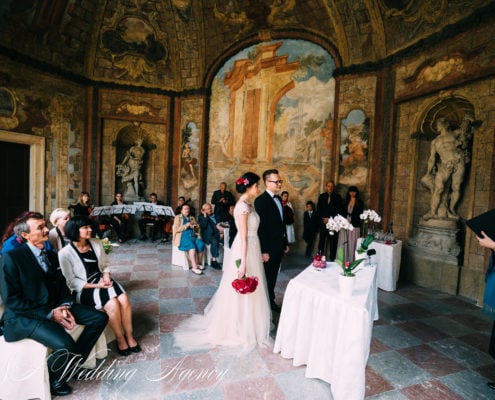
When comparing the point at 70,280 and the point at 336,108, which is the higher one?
the point at 336,108

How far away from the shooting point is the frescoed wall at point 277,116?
28.4 ft

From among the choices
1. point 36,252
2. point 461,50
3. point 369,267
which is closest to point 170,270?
point 36,252

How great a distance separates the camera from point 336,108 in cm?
822

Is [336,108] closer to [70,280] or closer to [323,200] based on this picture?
[323,200]

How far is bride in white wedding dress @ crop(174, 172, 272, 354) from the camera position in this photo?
3.40m

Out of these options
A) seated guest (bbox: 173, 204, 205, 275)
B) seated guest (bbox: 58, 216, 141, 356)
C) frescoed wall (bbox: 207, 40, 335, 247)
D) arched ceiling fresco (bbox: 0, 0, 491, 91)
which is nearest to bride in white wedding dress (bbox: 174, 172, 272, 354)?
seated guest (bbox: 58, 216, 141, 356)

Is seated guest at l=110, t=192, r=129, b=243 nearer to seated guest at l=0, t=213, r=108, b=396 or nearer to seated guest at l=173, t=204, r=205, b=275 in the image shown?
seated guest at l=173, t=204, r=205, b=275

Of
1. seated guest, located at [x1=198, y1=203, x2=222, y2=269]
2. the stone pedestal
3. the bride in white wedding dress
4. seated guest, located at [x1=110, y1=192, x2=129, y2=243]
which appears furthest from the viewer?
seated guest, located at [x1=110, y1=192, x2=129, y2=243]

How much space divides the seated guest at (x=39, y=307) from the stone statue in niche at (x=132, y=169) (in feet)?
26.1

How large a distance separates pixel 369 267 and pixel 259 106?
712cm

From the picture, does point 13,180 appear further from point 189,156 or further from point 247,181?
point 247,181

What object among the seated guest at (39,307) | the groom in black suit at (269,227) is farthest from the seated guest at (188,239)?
the seated guest at (39,307)

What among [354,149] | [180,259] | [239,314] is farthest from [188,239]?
[354,149]

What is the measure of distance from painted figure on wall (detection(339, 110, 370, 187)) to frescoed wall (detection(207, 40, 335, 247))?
0.55 m
